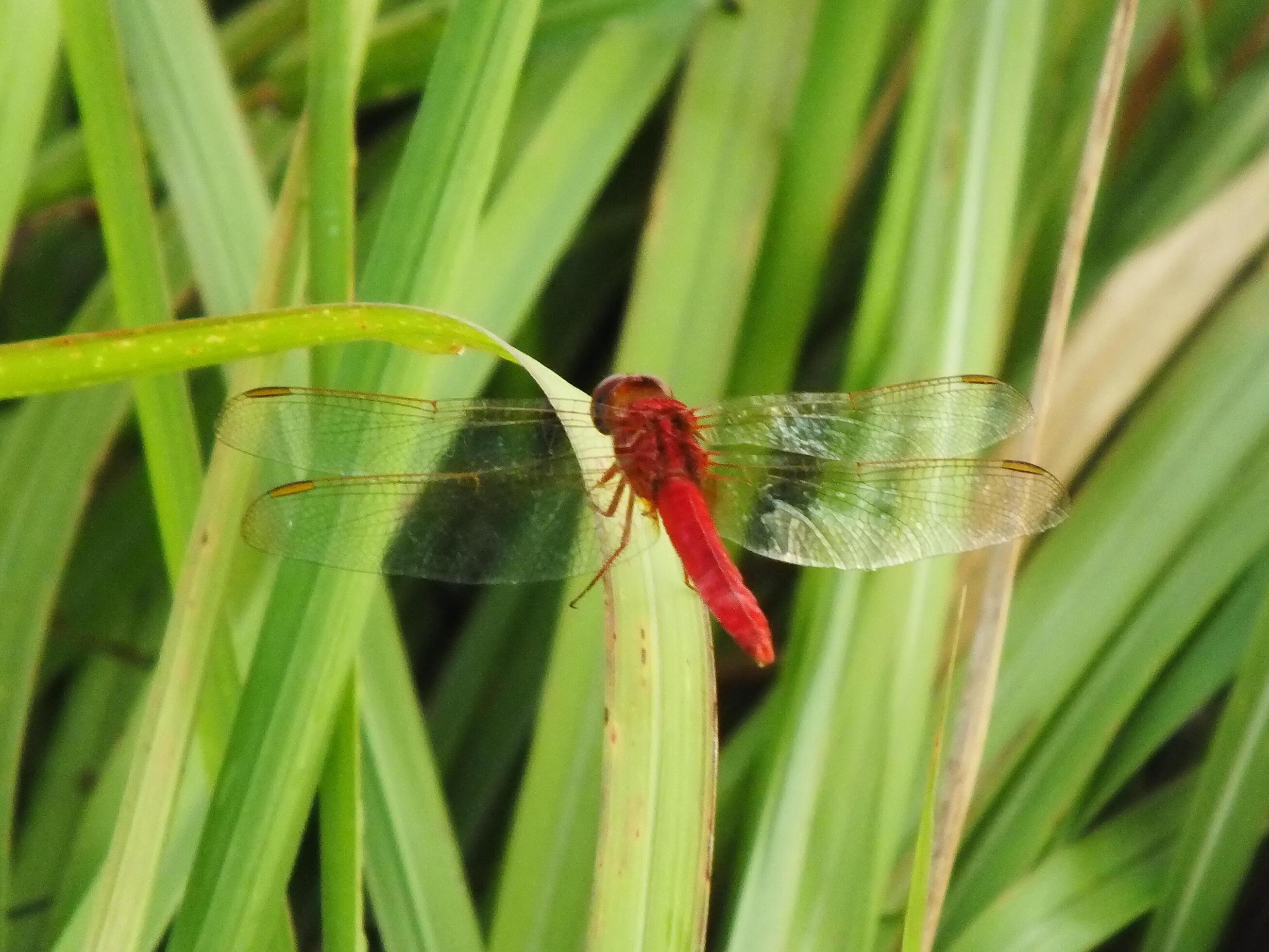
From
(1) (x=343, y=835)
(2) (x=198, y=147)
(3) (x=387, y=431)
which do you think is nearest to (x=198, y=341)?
(3) (x=387, y=431)

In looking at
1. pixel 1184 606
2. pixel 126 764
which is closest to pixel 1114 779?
pixel 1184 606

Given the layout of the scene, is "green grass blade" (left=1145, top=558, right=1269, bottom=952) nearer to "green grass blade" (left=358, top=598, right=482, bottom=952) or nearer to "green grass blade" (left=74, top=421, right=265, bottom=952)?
"green grass blade" (left=358, top=598, right=482, bottom=952)

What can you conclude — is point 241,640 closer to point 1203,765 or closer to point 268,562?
point 268,562

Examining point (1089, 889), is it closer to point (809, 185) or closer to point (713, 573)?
point (713, 573)

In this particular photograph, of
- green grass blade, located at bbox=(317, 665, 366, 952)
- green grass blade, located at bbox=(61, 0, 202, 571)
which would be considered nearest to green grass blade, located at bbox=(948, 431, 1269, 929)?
green grass blade, located at bbox=(317, 665, 366, 952)

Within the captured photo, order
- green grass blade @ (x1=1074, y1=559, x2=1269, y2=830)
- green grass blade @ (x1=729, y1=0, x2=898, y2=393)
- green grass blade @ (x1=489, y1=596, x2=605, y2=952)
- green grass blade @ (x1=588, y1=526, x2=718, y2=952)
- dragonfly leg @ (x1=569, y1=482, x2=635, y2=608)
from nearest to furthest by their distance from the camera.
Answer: green grass blade @ (x1=588, y1=526, x2=718, y2=952) → dragonfly leg @ (x1=569, y1=482, x2=635, y2=608) → green grass blade @ (x1=489, y1=596, x2=605, y2=952) → green grass blade @ (x1=1074, y1=559, x2=1269, y2=830) → green grass blade @ (x1=729, y1=0, x2=898, y2=393)
